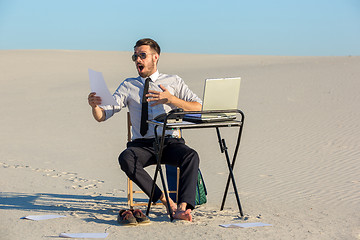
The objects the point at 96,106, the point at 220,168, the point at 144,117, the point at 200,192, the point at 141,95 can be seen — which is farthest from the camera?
the point at 220,168

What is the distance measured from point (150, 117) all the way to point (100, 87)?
76cm

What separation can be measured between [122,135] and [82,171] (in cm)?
424

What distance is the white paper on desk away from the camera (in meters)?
4.66

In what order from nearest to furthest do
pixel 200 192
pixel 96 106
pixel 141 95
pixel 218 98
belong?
1. pixel 218 98
2. pixel 96 106
3. pixel 141 95
4. pixel 200 192

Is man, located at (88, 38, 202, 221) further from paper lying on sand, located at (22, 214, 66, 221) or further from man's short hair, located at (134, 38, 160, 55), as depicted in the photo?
paper lying on sand, located at (22, 214, 66, 221)

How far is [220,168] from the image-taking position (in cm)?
870

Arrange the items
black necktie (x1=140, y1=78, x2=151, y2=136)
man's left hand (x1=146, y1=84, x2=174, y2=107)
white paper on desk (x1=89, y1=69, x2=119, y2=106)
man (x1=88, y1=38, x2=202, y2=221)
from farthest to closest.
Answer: black necktie (x1=140, y1=78, x2=151, y2=136)
man (x1=88, y1=38, x2=202, y2=221)
man's left hand (x1=146, y1=84, x2=174, y2=107)
white paper on desk (x1=89, y1=69, x2=119, y2=106)

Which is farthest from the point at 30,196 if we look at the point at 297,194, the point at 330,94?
the point at 330,94

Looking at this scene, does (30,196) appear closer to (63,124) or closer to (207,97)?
(207,97)

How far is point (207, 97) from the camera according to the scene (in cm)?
454

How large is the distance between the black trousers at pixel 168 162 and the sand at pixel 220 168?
0.28 metres

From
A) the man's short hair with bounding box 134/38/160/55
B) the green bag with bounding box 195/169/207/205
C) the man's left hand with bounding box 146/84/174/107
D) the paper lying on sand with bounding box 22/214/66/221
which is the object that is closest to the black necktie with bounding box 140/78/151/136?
the man's left hand with bounding box 146/84/174/107

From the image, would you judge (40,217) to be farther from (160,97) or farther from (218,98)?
(218,98)

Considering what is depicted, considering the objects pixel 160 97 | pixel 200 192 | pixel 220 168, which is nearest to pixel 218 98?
pixel 160 97
